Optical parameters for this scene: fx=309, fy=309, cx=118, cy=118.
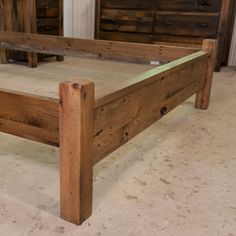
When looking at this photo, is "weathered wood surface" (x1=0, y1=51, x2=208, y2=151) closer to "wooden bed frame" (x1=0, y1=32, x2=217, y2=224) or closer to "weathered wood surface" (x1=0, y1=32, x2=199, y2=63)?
"wooden bed frame" (x1=0, y1=32, x2=217, y2=224)

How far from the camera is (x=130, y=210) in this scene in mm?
1315

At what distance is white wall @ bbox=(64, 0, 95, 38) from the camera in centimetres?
536

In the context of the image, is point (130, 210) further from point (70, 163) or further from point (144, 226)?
point (70, 163)

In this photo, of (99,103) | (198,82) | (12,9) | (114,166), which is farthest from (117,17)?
(99,103)

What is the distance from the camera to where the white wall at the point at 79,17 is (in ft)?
17.6

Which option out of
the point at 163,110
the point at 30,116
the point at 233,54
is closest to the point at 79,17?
the point at 233,54

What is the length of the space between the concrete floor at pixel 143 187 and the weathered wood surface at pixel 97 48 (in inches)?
29.2

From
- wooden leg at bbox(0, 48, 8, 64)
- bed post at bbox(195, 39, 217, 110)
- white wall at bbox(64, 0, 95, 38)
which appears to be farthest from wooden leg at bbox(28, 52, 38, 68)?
bed post at bbox(195, 39, 217, 110)

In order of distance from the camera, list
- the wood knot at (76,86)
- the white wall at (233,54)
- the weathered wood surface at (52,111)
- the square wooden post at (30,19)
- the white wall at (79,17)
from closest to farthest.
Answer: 1. the wood knot at (76,86)
2. the weathered wood surface at (52,111)
3. the square wooden post at (30,19)
4. the white wall at (233,54)
5. the white wall at (79,17)

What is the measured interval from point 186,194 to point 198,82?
122 cm

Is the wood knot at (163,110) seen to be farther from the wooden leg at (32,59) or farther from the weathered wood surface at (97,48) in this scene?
the wooden leg at (32,59)

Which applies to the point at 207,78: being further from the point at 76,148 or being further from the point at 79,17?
the point at 79,17

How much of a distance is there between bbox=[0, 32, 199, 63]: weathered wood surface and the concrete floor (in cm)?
74

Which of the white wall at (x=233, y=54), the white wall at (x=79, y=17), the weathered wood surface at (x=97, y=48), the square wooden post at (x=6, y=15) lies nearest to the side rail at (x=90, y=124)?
the weathered wood surface at (x=97, y=48)
